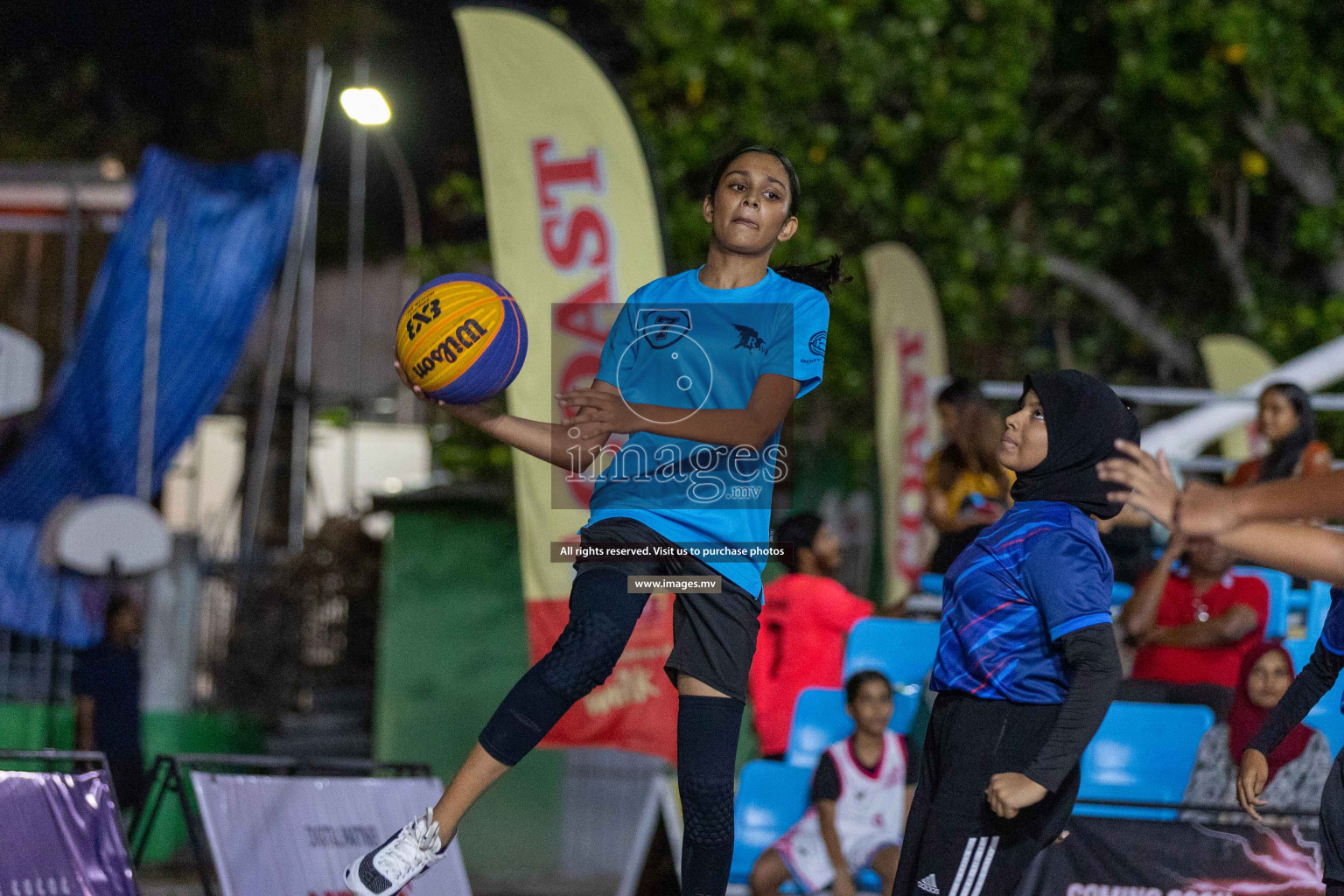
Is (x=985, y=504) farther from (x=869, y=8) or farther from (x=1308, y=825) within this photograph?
(x=869, y=8)

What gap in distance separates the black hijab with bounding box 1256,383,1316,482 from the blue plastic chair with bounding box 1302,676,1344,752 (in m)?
1.56

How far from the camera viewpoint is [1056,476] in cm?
322

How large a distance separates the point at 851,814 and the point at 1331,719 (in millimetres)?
1964

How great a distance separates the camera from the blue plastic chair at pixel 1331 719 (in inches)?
189

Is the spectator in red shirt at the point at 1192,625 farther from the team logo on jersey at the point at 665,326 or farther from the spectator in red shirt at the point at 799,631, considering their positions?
the team logo on jersey at the point at 665,326

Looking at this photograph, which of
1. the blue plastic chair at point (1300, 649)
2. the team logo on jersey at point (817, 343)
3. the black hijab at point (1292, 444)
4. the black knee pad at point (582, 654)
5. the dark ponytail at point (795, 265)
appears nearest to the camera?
the black knee pad at point (582, 654)

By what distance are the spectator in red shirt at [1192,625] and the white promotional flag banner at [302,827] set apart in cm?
329

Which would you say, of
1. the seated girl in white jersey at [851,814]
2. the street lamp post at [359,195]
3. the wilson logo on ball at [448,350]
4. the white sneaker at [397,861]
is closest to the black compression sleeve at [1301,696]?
the white sneaker at [397,861]

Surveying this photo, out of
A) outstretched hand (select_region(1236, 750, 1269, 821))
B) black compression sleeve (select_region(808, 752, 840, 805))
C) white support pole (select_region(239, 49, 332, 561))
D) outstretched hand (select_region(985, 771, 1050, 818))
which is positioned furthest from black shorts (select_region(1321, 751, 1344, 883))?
white support pole (select_region(239, 49, 332, 561))

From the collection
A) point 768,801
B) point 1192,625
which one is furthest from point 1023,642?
point 1192,625

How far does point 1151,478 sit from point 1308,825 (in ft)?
9.67

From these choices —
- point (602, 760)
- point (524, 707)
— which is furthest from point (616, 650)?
point (602, 760)

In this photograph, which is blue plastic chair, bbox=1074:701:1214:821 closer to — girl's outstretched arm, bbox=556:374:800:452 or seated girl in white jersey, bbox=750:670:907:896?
seated girl in white jersey, bbox=750:670:907:896

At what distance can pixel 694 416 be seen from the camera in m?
3.34
